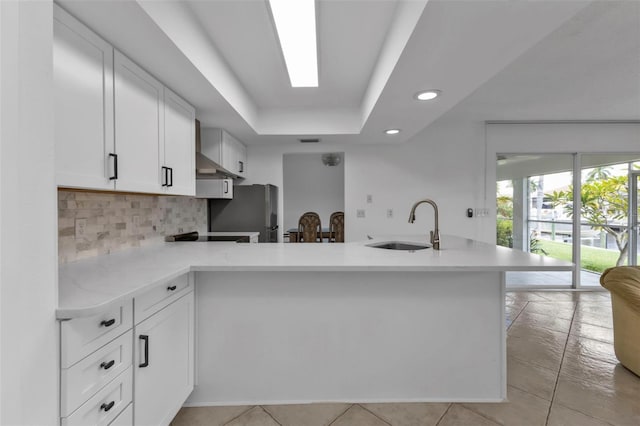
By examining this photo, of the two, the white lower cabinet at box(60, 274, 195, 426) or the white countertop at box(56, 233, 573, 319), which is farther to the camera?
the white countertop at box(56, 233, 573, 319)

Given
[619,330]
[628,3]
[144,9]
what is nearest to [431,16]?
[144,9]

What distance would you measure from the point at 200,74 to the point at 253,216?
2.10m

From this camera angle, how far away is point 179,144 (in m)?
2.22

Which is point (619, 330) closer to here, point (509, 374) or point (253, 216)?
point (509, 374)

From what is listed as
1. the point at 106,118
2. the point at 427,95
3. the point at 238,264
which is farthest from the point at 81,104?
the point at 427,95

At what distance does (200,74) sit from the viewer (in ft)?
6.17

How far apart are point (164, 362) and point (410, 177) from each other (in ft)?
12.4

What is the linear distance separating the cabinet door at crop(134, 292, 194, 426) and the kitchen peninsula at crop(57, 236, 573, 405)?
0.13 metres

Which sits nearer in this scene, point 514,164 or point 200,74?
point 200,74

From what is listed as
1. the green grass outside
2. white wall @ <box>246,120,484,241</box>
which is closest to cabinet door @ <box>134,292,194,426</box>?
white wall @ <box>246,120,484,241</box>

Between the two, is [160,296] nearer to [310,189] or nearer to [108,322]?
[108,322]

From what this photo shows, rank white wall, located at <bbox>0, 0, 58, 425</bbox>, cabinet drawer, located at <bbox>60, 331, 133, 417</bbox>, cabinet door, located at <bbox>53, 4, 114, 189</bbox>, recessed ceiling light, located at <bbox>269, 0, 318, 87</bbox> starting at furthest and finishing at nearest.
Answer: recessed ceiling light, located at <bbox>269, 0, 318, 87</bbox> → cabinet door, located at <bbox>53, 4, 114, 189</bbox> → cabinet drawer, located at <bbox>60, 331, 133, 417</bbox> → white wall, located at <bbox>0, 0, 58, 425</bbox>

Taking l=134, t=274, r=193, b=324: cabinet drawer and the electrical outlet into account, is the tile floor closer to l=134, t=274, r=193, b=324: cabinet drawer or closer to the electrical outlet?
l=134, t=274, r=193, b=324: cabinet drawer

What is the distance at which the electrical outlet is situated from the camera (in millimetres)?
1694
